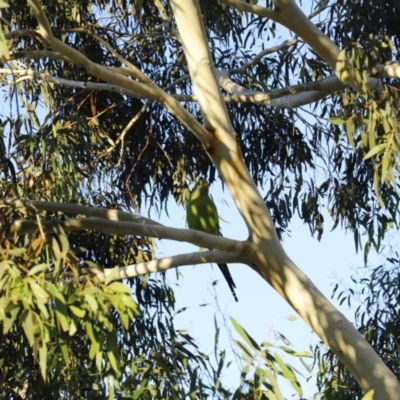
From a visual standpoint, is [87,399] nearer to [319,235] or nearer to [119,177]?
[119,177]

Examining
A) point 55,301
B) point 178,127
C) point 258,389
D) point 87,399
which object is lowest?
point 258,389

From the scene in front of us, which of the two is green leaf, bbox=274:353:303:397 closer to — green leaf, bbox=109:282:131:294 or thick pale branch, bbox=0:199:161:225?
green leaf, bbox=109:282:131:294

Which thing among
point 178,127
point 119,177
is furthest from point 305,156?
point 119,177

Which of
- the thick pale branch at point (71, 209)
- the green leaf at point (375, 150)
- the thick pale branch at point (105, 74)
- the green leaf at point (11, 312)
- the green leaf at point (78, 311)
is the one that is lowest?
the green leaf at point (78, 311)

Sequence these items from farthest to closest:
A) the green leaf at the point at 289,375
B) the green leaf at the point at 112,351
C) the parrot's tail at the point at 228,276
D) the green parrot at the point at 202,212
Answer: the green parrot at the point at 202,212 < the parrot's tail at the point at 228,276 < the green leaf at the point at 289,375 < the green leaf at the point at 112,351

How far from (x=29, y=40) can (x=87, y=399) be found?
2386 millimetres

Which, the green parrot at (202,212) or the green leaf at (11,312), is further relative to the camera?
the green parrot at (202,212)

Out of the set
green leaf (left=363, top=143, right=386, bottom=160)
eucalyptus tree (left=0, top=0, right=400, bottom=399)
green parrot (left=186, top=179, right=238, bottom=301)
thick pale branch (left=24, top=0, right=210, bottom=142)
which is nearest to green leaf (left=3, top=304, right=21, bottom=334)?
eucalyptus tree (left=0, top=0, right=400, bottom=399)

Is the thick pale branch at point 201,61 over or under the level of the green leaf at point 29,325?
over

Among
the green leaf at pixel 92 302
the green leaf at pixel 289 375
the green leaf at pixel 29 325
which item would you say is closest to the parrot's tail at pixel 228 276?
the green leaf at pixel 289 375

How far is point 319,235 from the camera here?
540 centimetres

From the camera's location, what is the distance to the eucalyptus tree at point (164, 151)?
9.63 ft

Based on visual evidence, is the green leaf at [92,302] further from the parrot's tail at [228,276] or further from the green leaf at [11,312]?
the parrot's tail at [228,276]

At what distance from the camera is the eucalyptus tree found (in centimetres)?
294
